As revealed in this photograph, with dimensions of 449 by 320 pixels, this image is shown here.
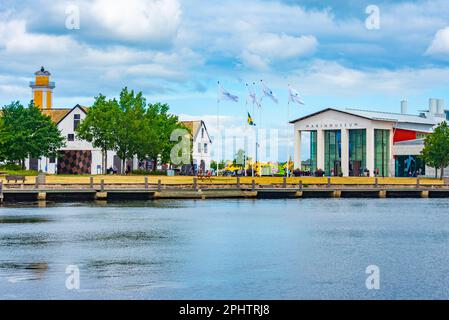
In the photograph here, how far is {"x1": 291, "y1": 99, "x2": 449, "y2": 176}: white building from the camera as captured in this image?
138000mm

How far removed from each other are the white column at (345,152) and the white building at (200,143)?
23.2 metres

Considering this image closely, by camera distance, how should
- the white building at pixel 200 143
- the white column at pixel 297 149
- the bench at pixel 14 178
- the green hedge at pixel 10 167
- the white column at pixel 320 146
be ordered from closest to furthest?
the bench at pixel 14 178 < the green hedge at pixel 10 167 < the white building at pixel 200 143 < the white column at pixel 320 146 < the white column at pixel 297 149

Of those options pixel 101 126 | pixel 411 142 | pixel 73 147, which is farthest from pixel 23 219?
pixel 411 142

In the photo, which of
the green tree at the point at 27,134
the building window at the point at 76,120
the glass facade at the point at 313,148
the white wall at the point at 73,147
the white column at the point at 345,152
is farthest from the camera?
the glass facade at the point at 313,148

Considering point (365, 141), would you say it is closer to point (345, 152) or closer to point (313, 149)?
point (345, 152)

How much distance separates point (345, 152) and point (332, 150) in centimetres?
445

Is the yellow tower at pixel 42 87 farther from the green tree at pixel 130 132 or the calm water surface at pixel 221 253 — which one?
the calm water surface at pixel 221 253

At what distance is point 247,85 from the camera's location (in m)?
112

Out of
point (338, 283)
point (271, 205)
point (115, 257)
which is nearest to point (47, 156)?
point (271, 205)

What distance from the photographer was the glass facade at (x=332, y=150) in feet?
469

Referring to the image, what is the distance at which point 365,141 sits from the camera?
139 m

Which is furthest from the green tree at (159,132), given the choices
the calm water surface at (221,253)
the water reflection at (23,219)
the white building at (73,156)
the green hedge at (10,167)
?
the water reflection at (23,219)

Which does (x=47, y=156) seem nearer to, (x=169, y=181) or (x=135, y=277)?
(x=169, y=181)

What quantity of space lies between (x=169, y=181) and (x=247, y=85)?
62.0 ft
